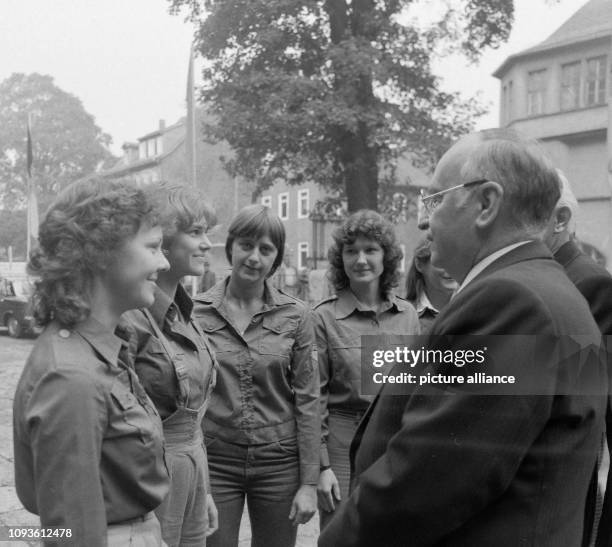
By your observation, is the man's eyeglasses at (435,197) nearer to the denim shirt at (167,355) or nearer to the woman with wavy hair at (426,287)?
the denim shirt at (167,355)

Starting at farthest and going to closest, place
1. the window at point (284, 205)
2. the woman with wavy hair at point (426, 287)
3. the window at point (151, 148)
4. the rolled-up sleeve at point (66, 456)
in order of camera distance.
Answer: the window at point (151, 148), the window at point (284, 205), the woman with wavy hair at point (426, 287), the rolled-up sleeve at point (66, 456)

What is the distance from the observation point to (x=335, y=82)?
12945 millimetres

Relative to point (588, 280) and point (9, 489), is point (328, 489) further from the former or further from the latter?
point (9, 489)

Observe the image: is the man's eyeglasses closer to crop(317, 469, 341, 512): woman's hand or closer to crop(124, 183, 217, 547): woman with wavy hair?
crop(124, 183, 217, 547): woman with wavy hair

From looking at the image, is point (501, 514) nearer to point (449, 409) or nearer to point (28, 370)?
point (449, 409)

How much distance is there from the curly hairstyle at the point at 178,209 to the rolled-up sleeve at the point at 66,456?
2.79 ft

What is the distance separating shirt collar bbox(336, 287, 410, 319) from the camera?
2.73 m

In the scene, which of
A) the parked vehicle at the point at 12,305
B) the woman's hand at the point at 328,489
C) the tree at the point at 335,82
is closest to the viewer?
the woman's hand at the point at 328,489

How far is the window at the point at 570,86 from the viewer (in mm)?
25797

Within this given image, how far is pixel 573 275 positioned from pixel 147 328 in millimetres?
1216

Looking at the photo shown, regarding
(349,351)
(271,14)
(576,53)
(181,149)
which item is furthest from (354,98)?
(181,149)

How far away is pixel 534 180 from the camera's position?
1.29 m

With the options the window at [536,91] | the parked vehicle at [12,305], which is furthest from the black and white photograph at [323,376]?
the window at [536,91]

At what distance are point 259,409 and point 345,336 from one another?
482 mm
